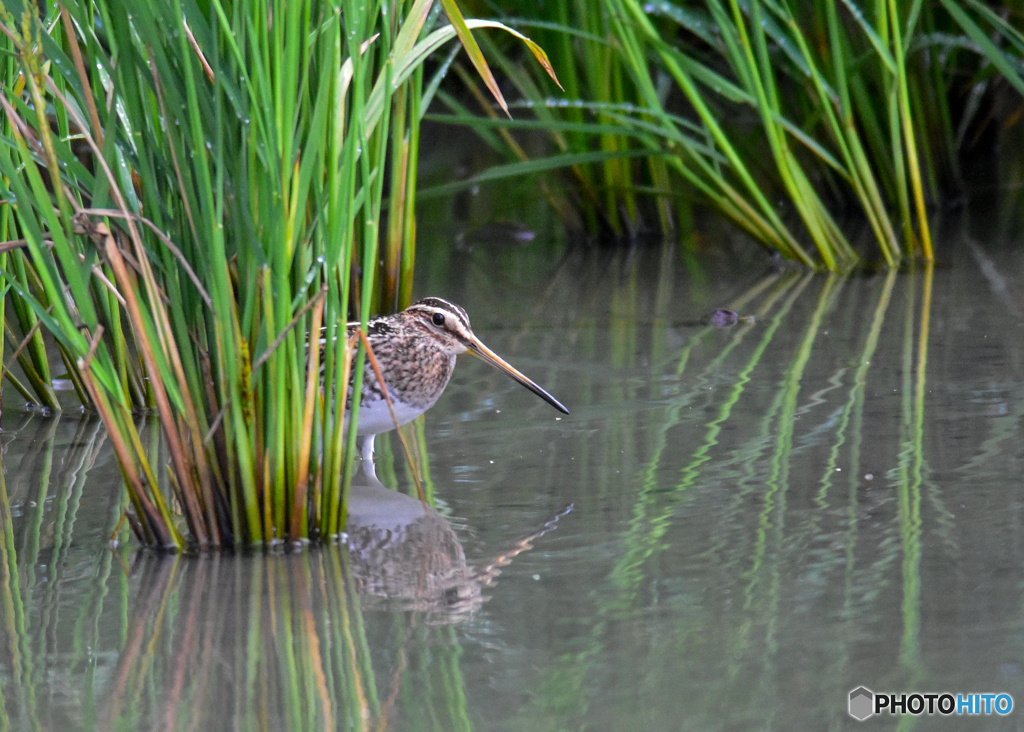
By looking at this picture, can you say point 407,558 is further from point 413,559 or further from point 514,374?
point 514,374

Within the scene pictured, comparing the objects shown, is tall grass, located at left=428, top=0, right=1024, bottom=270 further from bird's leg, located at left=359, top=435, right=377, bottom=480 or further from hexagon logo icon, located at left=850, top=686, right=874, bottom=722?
hexagon logo icon, located at left=850, top=686, right=874, bottom=722

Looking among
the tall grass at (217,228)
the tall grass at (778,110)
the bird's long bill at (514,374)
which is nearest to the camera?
the tall grass at (217,228)

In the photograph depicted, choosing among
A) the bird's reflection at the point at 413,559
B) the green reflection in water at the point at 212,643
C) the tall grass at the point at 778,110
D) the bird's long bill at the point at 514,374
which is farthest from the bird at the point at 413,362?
the tall grass at the point at 778,110

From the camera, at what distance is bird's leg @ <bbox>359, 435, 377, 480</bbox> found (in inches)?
117

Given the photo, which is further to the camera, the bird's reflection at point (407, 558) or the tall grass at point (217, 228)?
the bird's reflection at point (407, 558)

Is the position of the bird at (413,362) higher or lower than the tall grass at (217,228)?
lower

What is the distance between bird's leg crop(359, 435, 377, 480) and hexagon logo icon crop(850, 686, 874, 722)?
4.71ft

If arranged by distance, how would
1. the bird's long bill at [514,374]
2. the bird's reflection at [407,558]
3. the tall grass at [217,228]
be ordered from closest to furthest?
the tall grass at [217,228] < the bird's reflection at [407,558] < the bird's long bill at [514,374]

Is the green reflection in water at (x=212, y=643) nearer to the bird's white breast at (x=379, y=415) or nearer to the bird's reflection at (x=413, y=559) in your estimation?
the bird's reflection at (x=413, y=559)

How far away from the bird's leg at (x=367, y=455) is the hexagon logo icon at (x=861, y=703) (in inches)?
56.5

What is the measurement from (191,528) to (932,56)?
4.66 meters

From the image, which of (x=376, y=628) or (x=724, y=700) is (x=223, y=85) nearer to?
(x=376, y=628)

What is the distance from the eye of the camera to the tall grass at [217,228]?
6.82 feet

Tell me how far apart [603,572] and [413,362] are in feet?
3.27
